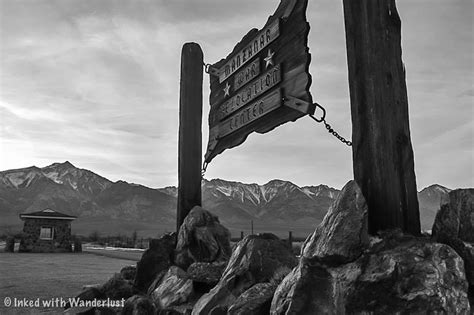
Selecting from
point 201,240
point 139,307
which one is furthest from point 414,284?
point 201,240

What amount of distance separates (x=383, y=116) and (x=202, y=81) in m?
4.86

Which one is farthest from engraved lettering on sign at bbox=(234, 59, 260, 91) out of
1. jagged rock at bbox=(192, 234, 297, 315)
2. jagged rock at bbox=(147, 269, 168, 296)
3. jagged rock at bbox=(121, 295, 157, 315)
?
jagged rock at bbox=(121, 295, 157, 315)

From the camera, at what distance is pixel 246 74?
6.71 meters

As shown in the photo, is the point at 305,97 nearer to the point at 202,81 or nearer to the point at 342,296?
the point at 342,296

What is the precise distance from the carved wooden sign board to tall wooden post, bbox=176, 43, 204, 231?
0.92 feet

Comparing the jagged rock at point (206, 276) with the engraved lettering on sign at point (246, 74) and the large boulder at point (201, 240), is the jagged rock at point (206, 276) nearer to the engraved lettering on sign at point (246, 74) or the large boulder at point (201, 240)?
the large boulder at point (201, 240)

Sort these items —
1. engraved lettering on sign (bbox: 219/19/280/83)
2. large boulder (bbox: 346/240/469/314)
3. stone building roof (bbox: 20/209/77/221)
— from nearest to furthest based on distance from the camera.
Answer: large boulder (bbox: 346/240/469/314) → engraved lettering on sign (bbox: 219/19/280/83) → stone building roof (bbox: 20/209/77/221)

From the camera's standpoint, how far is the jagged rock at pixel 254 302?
3703 millimetres

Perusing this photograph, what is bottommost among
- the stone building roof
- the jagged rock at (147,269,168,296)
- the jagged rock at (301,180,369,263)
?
the jagged rock at (147,269,168,296)

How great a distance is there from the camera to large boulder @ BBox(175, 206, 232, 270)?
6230mm

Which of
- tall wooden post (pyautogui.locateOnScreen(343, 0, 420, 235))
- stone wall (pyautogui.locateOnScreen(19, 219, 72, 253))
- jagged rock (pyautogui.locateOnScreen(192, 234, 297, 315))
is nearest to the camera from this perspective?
tall wooden post (pyautogui.locateOnScreen(343, 0, 420, 235))

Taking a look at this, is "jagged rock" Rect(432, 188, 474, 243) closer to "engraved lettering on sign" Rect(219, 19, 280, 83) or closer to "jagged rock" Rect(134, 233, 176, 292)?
"engraved lettering on sign" Rect(219, 19, 280, 83)

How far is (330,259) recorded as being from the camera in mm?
3354

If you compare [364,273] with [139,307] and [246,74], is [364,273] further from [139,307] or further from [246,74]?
[246,74]
